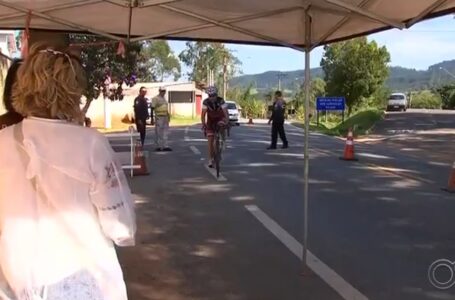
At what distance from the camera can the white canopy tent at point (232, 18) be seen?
536 cm

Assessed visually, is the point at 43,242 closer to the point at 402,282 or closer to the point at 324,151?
the point at 402,282

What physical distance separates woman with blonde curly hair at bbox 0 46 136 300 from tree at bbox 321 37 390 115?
52.9m

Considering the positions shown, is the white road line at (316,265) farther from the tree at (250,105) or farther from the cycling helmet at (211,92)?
the tree at (250,105)

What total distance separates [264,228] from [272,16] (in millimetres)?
3457

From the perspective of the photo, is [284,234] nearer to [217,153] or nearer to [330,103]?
[217,153]

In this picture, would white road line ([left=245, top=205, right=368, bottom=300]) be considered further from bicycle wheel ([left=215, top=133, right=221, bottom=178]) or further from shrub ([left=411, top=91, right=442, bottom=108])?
shrub ([left=411, top=91, right=442, bottom=108])

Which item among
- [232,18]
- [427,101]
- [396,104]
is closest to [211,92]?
[232,18]

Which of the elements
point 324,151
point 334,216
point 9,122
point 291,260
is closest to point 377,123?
point 324,151

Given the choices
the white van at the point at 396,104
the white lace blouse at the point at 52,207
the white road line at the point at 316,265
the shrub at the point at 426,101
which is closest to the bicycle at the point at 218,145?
the white road line at the point at 316,265

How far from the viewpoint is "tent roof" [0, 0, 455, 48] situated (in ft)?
17.6

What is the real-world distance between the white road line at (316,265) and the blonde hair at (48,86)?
389 cm

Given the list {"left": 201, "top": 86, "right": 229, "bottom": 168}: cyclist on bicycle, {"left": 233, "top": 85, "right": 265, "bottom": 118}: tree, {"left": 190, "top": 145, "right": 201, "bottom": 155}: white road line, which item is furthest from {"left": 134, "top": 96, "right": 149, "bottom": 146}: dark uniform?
{"left": 233, "top": 85, "right": 265, "bottom": 118}: tree

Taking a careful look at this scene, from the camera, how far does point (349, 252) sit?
24.0ft

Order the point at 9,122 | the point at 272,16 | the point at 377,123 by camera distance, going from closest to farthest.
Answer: the point at 9,122 → the point at 272,16 → the point at 377,123
